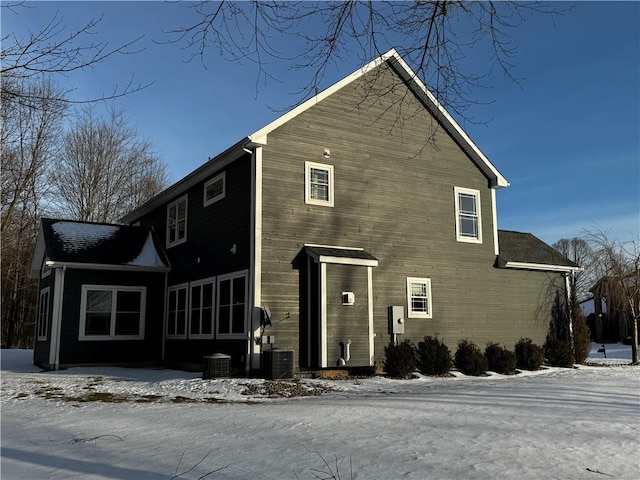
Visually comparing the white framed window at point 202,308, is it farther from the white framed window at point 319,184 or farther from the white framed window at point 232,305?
the white framed window at point 319,184

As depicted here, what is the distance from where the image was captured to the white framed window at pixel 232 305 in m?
13.4

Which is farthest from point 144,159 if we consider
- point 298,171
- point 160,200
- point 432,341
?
point 432,341

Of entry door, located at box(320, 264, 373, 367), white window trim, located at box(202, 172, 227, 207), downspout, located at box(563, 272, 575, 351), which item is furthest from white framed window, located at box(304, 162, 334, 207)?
downspout, located at box(563, 272, 575, 351)

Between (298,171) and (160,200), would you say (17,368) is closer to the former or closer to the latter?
(160,200)

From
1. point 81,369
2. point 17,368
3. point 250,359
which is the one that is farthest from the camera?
point 17,368

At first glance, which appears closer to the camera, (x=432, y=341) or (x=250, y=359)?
(x=250, y=359)

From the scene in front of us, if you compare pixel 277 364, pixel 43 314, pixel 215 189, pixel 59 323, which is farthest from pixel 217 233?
pixel 43 314

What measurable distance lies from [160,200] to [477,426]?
47.8 feet

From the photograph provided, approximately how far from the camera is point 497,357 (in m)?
14.4

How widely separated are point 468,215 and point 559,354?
4.83 metres

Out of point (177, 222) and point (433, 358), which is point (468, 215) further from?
point (177, 222)

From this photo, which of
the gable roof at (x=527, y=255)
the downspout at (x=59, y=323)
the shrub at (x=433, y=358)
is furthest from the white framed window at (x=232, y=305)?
the gable roof at (x=527, y=255)

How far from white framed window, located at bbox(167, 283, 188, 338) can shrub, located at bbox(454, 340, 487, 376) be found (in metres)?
7.88

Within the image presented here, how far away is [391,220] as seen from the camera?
601 inches
